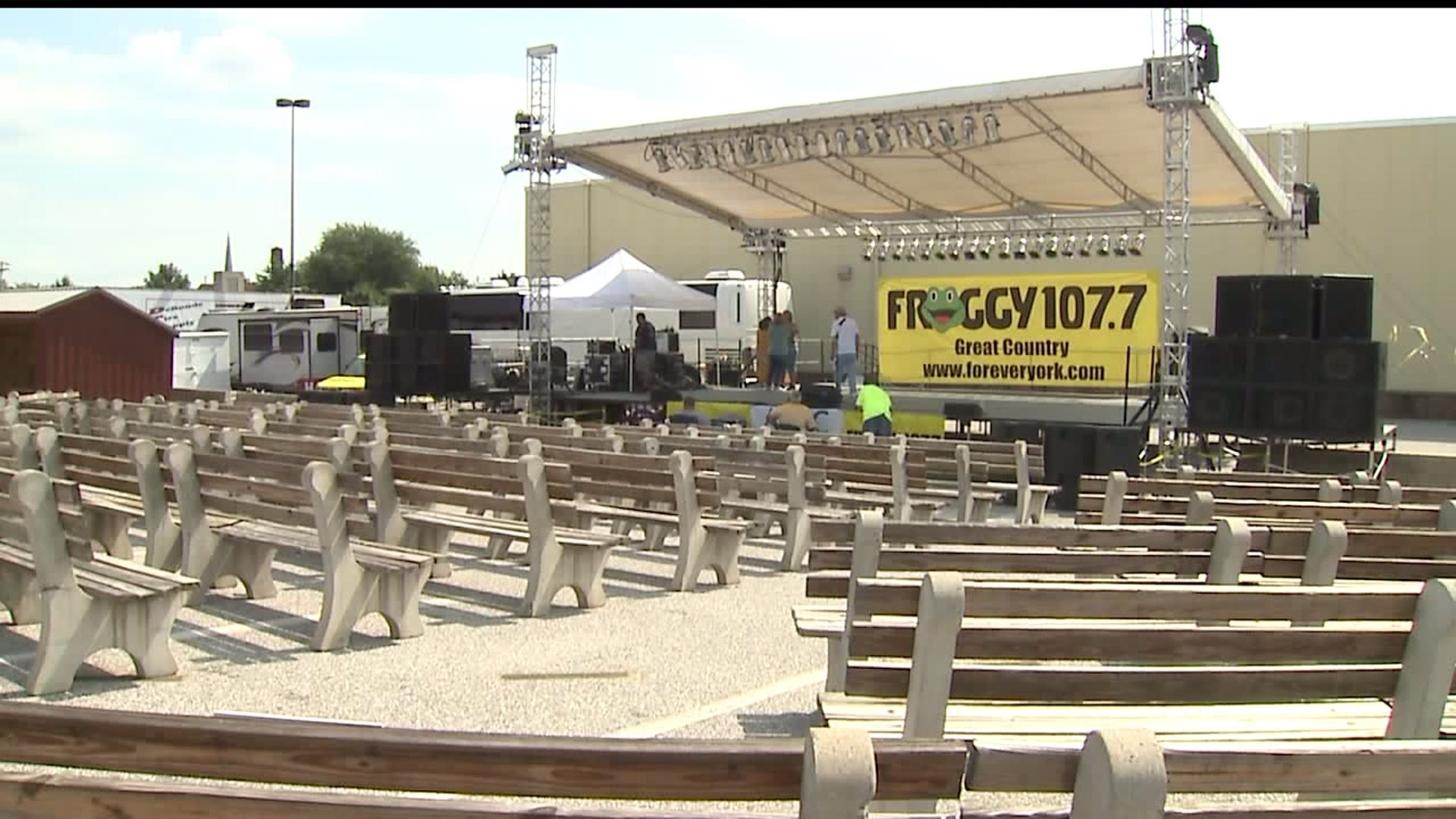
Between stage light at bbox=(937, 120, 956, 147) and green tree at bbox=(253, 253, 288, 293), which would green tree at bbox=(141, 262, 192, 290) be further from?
stage light at bbox=(937, 120, 956, 147)

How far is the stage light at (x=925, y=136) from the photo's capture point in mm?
17188

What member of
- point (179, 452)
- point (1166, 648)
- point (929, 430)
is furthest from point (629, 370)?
point (1166, 648)

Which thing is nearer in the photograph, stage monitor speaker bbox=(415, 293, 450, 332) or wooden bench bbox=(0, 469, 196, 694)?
wooden bench bbox=(0, 469, 196, 694)

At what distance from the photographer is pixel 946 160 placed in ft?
66.1

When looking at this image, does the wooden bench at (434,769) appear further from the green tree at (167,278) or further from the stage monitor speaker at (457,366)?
the green tree at (167,278)

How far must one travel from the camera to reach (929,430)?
17094 mm

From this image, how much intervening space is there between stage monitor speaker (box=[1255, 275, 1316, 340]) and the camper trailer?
20.8 m

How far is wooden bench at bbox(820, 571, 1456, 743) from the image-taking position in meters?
3.07

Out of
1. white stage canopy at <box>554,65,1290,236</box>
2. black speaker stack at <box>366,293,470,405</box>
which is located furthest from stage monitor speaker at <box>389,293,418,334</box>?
white stage canopy at <box>554,65,1290,236</box>

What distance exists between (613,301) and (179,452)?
16.3 meters

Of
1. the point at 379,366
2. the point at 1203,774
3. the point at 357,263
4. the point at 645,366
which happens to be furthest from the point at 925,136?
the point at 357,263

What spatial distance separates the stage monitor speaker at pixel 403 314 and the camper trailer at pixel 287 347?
27.0 ft

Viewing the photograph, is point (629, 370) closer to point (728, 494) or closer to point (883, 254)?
point (883, 254)

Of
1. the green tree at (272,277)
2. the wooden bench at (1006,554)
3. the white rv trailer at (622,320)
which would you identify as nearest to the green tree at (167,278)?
the green tree at (272,277)
